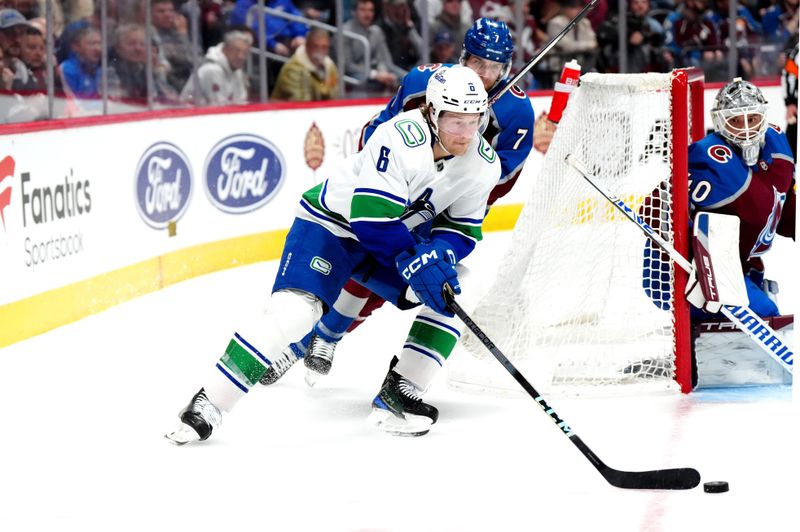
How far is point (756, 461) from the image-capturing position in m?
3.38

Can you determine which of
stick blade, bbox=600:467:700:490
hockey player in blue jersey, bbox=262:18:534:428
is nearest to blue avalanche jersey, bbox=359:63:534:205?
hockey player in blue jersey, bbox=262:18:534:428

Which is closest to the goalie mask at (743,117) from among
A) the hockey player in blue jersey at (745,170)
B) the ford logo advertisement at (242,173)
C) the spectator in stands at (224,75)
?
the hockey player in blue jersey at (745,170)

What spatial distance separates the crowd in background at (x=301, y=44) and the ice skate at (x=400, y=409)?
2302 millimetres

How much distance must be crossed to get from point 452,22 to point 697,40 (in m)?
1.90

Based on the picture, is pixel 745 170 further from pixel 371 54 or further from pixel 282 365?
pixel 371 54

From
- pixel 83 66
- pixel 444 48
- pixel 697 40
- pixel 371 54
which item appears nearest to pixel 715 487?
pixel 83 66

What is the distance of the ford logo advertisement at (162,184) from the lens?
21.0 feet

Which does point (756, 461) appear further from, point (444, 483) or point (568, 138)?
point (568, 138)

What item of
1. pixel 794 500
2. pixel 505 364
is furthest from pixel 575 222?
pixel 794 500

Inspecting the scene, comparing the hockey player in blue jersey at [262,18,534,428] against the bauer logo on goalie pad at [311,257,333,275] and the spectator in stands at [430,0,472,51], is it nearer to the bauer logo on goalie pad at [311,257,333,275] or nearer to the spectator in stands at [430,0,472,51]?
the bauer logo on goalie pad at [311,257,333,275]

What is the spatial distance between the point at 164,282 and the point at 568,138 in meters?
2.73

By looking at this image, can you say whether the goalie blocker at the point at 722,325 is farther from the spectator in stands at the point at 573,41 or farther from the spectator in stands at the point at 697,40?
the spectator in stands at the point at 697,40

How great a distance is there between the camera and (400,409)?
3.78 m

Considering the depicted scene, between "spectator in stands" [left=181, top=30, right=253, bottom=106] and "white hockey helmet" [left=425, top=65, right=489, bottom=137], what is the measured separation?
12.7 ft
